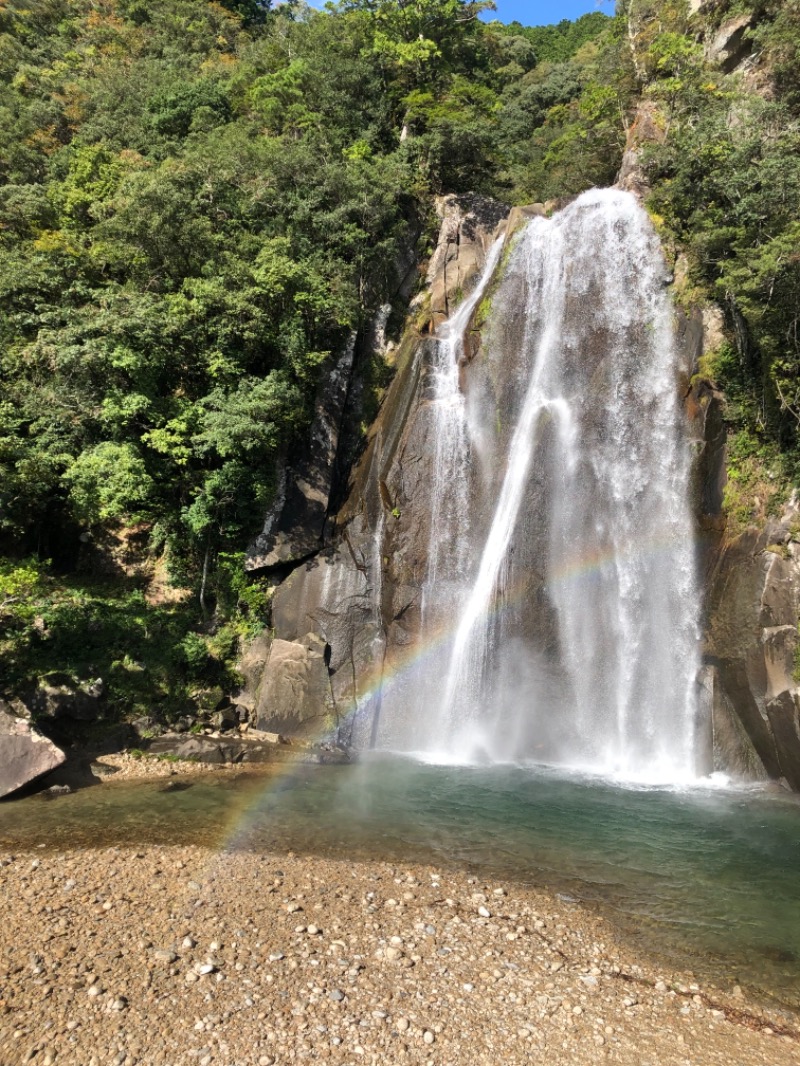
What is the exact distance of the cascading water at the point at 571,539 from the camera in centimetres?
1580

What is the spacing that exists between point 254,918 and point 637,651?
12.1 m

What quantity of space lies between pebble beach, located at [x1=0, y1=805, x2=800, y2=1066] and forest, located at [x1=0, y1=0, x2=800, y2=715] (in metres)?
7.95

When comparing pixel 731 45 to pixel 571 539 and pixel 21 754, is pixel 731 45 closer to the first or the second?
pixel 571 539

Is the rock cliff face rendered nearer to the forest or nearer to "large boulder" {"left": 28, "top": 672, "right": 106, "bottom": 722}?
the forest

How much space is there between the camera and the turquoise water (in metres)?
7.66

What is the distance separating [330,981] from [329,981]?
10 millimetres

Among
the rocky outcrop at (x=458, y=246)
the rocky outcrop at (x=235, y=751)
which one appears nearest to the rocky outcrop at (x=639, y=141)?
the rocky outcrop at (x=458, y=246)

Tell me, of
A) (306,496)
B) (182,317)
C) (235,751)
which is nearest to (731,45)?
(182,317)

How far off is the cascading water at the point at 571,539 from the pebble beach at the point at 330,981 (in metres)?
8.09

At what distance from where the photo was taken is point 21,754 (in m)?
11.2

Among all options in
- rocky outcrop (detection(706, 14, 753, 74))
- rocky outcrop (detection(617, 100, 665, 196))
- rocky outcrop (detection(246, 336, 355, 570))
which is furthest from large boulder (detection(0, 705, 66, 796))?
rocky outcrop (detection(706, 14, 753, 74))

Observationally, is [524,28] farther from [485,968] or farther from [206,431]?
[485,968]

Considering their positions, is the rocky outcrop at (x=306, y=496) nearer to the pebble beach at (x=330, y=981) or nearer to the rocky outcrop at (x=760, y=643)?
the pebble beach at (x=330, y=981)

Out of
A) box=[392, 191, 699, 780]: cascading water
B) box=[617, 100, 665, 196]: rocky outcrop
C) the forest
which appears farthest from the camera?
box=[617, 100, 665, 196]: rocky outcrop
